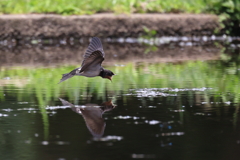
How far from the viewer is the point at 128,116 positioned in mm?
4305

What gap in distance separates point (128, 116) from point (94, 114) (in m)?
0.30

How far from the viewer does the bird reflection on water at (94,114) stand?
12.5 ft

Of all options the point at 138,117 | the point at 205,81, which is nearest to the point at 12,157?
the point at 138,117

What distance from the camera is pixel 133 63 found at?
867 centimetres

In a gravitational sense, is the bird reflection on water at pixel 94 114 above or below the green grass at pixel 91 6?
below

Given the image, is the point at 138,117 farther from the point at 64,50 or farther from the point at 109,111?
the point at 64,50

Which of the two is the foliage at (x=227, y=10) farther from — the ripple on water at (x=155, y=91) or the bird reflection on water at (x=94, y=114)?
the bird reflection on water at (x=94, y=114)

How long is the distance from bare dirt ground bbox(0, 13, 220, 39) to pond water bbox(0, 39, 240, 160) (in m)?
5.90

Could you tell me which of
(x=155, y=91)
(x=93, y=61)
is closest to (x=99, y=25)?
(x=155, y=91)

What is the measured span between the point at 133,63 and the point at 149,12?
6.24 m

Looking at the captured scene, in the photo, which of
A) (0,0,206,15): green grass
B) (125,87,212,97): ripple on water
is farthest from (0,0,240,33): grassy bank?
(125,87,212,97): ripple on water

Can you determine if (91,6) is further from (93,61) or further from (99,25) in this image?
(93,61)

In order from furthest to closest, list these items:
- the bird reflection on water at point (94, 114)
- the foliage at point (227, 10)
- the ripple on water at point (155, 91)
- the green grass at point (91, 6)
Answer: the foliage at point (227, 10)
the green grass at point (91, 6)
the ripple on water at point (155, 91)
the bird reflection on water at point (94, 114)

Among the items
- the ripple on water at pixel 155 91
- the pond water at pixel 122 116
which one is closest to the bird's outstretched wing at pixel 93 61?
the pond water at pixel 122 116
